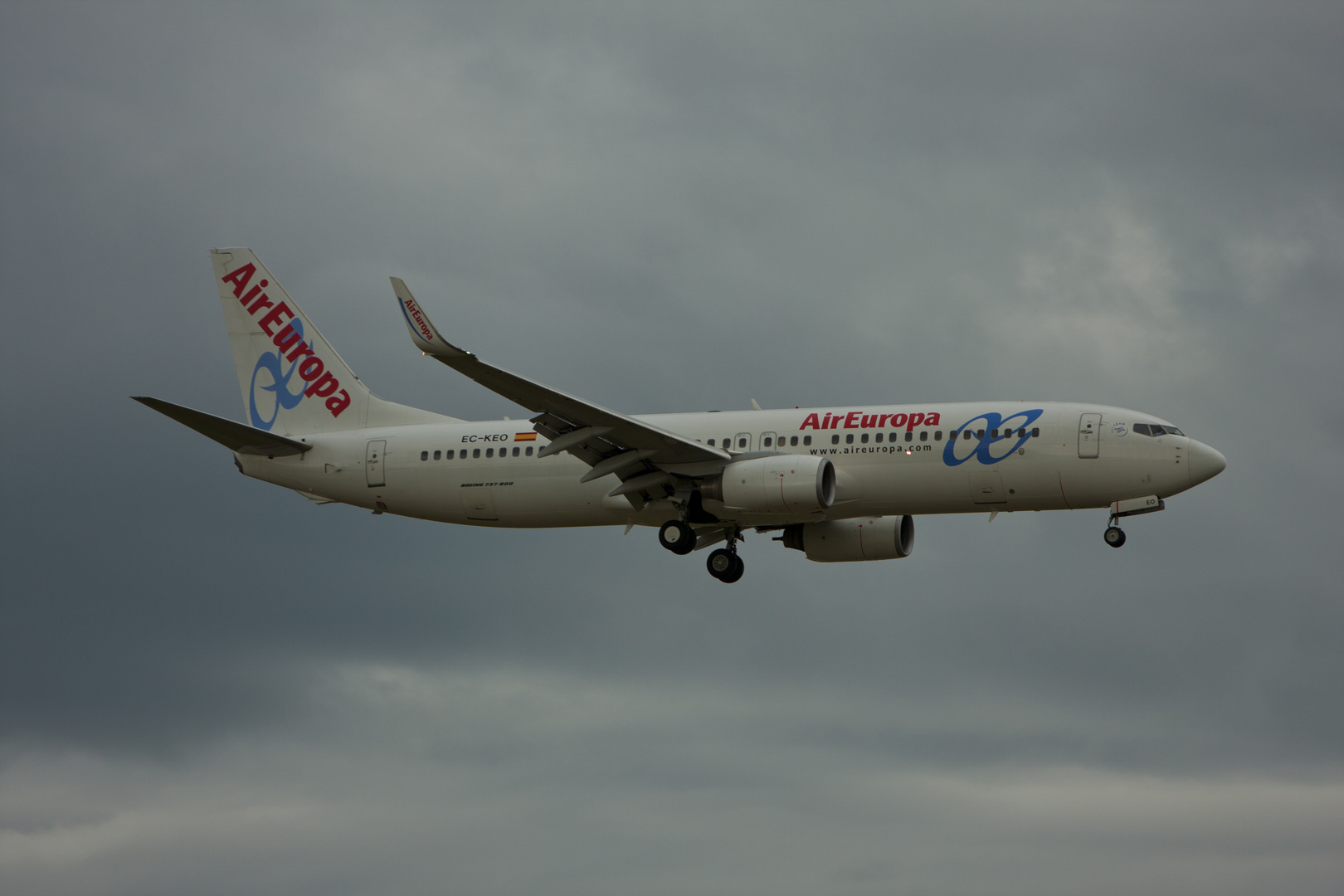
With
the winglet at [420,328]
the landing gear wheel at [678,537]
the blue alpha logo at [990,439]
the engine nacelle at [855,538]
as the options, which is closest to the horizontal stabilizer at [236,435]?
the winglet at [420,328]

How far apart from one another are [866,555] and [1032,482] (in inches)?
335

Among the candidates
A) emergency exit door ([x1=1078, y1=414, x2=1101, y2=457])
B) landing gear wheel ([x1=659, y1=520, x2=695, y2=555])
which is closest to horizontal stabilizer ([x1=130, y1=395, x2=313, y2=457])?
landing gear wheel ([x1=659, y1=520, x2=695, y2=555])

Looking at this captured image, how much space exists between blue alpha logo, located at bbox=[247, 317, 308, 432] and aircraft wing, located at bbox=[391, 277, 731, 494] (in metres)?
13.1

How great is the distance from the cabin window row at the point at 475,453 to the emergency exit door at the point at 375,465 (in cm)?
151

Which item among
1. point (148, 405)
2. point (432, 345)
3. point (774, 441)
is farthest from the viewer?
point (774, 441)

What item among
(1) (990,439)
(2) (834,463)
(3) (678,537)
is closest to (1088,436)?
(1) (990,439)

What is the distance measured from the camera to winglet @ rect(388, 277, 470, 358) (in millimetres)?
36656

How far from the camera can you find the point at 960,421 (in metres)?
42.1

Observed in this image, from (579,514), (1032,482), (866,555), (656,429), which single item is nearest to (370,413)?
(579,514)

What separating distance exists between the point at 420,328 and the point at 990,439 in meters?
16.5

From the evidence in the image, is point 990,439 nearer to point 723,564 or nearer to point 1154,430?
point 1154,430

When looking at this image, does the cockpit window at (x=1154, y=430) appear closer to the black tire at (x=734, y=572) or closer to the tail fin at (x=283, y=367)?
the black tire at (x=734, y=572)

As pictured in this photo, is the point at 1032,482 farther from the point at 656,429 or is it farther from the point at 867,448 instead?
the point at 656,429

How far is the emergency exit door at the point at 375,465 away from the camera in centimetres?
4819
